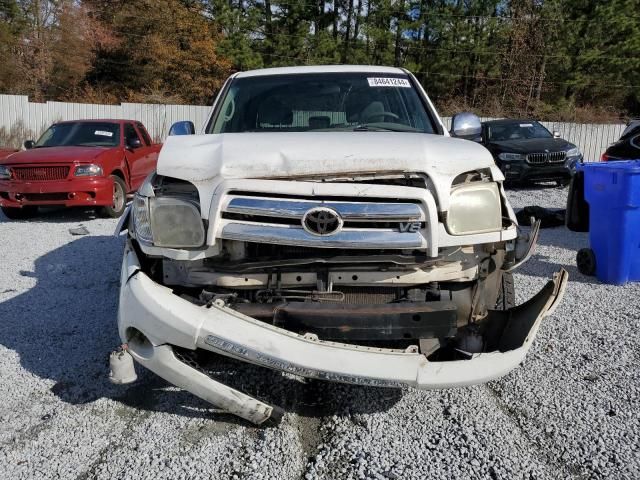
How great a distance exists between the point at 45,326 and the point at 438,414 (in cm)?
312

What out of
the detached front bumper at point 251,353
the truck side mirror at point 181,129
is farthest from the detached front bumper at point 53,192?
the detached front bumper at point 251,353

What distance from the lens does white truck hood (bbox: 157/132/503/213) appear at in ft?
9.06

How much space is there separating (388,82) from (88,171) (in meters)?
6.11

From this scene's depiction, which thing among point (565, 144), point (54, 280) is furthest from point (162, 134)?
point (54, 280)

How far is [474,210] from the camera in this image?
2846 mm

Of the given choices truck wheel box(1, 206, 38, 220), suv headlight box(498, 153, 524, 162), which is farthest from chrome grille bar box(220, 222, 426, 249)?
suv headlight box(498, 153, 524, 162)

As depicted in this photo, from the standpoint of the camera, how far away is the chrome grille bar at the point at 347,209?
266cm

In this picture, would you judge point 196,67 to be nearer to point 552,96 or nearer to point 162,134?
point 162,134

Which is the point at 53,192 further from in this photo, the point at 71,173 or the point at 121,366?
the point at 121,366

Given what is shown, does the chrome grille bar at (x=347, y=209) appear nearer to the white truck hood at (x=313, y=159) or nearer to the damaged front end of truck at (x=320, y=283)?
the damaged front end of truck at (x=320, y=283)

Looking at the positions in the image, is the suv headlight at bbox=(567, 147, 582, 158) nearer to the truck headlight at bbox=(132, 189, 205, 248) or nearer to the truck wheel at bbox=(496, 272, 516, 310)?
the truck wheel at bbox=(496, 272, 516, 310)

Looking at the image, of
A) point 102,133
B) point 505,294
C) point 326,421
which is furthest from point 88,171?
point 505,294

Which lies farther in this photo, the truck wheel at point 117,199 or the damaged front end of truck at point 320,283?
the truck wheel at point 117,199

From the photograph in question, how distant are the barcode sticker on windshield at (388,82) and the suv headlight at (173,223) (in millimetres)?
2296
